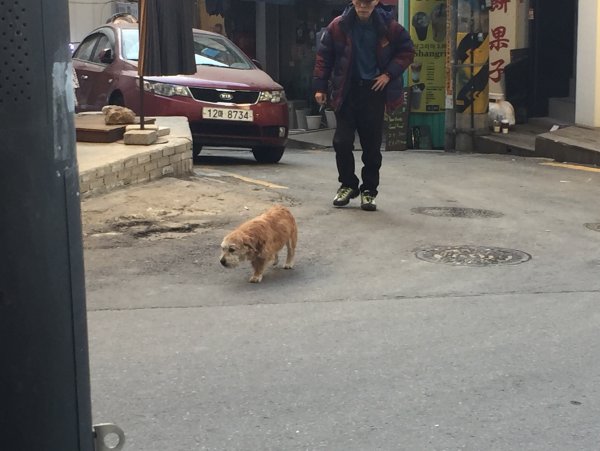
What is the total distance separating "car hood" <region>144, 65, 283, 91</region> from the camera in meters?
12.1

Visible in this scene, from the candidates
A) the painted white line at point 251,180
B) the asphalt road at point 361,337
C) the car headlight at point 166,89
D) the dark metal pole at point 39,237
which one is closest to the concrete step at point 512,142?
the painted white line at point 251,180

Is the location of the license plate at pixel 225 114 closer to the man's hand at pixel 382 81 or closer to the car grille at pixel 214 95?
the car grille at pixel 214 95

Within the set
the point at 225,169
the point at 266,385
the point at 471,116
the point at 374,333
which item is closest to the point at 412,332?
the point at 374,333

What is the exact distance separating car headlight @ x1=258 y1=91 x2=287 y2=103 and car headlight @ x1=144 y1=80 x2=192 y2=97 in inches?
35.6

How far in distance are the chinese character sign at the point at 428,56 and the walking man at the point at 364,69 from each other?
25.2 feet

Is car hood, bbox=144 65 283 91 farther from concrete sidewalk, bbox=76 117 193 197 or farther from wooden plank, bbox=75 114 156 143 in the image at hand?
wooden plank, bbox=75 114 156 143

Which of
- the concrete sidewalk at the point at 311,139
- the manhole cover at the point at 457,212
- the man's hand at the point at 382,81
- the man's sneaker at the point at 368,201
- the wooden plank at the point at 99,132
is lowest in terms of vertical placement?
the concrete sidewalk at the point at 311,139

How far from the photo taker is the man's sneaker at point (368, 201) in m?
8.49

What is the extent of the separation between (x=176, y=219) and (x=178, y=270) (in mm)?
1571

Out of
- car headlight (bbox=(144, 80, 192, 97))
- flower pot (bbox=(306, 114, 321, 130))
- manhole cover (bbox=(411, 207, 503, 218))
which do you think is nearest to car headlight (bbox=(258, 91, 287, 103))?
car headlight (bbox=(144, 80, 192, 97))

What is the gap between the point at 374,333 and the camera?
16.8 ft

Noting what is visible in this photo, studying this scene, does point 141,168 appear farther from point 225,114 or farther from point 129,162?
point 225,114

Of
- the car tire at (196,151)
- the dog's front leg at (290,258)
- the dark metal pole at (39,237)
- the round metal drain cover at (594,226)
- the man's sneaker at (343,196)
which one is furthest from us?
the car tire at (196,151)

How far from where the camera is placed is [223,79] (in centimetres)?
1232
